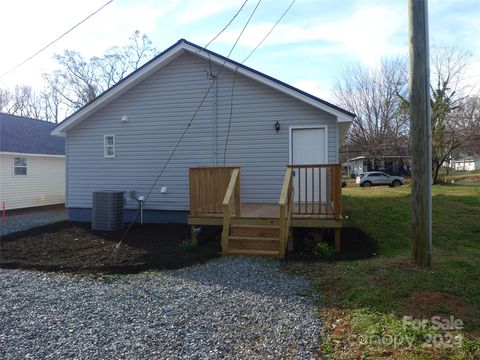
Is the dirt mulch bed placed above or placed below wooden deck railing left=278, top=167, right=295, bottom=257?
below

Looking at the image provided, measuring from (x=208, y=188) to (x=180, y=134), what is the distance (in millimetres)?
2713

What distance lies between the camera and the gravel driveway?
3371mm

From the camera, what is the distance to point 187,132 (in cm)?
1003

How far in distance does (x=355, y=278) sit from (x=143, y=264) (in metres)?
3.43

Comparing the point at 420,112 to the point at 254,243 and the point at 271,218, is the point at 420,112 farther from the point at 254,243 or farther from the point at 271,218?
the point at 254,243

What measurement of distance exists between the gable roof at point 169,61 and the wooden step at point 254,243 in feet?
11.8

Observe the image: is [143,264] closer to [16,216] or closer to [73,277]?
[73,277]

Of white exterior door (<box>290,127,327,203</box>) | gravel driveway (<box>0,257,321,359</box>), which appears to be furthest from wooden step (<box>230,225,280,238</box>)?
white exterior door (<box>290,127,327,203</box>)

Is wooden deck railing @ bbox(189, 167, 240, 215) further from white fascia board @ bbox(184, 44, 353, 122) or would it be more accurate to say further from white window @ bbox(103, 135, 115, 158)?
white window @ bbox(103, 135, 115, 158)

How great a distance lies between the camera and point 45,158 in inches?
647

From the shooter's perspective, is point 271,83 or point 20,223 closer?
point 271,83

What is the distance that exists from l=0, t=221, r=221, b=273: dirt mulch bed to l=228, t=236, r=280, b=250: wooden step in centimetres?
36

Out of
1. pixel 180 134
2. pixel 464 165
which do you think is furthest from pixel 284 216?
pixel 464 165

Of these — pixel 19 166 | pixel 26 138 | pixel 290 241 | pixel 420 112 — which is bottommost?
pixel 290 241
